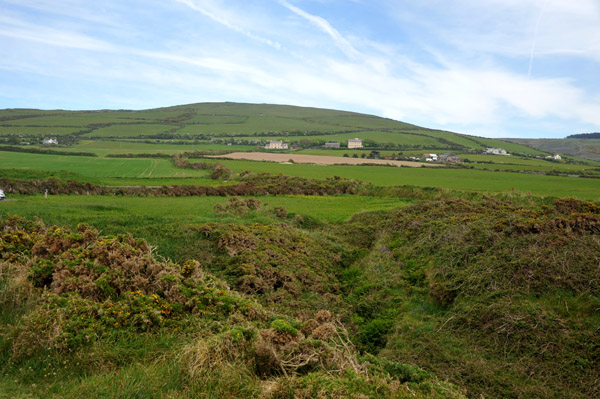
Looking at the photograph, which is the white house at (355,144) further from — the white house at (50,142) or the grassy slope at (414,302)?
the grassy slope at (414,302)

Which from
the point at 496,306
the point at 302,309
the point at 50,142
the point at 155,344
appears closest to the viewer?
the point at 155,344

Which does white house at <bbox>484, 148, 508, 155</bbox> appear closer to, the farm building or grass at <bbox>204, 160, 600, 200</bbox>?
the farm building

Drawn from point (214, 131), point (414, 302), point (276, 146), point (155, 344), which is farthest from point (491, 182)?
point (214, 131)

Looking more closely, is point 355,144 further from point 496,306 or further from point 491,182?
point 496,306

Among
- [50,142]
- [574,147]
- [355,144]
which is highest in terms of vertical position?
[574,147]

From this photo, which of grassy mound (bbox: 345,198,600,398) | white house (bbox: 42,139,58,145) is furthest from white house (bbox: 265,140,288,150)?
grassy mound (bbox: 345,198,600,398)

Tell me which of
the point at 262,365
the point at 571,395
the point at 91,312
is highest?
the point at 91,312

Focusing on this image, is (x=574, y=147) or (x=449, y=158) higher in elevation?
(x=574, y=147)

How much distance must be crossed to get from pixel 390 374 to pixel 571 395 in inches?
143

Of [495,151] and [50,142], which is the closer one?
[50,142]

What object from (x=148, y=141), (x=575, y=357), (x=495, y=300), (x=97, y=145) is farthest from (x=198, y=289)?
(x=148, y=141)

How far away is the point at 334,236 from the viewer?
21312 millimetres

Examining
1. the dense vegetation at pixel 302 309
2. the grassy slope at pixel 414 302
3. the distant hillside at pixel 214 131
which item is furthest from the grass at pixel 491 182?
the distant hillside at pixel 214 131

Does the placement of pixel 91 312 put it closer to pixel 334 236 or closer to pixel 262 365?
pixel 262 365
